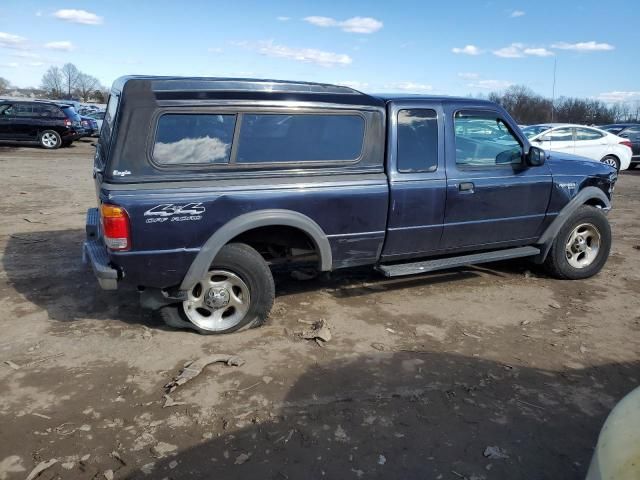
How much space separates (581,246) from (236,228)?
3987 mm

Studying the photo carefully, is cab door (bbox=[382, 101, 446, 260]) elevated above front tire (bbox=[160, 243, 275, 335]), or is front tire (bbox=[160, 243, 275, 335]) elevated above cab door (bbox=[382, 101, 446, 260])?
cab door (bbox=[382, 101, 446, 260])

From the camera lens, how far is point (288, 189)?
4285mm

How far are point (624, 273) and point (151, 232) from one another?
5.39 m

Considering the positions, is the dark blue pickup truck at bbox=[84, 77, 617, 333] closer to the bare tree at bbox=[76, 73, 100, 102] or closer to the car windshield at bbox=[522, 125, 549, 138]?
the car windshield at bbox=[522, 125, 549, 138]

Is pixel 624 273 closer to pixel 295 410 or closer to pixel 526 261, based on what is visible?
pixel 526 261

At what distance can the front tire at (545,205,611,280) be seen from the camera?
5742 millimetres

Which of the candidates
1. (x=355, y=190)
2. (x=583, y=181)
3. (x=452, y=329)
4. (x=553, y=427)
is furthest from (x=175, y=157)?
(x=583, y=181)

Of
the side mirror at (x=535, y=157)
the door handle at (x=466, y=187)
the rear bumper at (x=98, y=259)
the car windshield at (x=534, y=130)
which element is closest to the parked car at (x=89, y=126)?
the car windshield at (x=534, y=130)

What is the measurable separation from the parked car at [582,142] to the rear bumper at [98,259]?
11.7 metres

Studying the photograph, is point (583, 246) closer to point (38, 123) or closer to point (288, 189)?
point (288, 189)

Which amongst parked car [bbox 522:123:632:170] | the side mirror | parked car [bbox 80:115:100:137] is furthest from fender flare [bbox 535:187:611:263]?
parked car [bbox 80:115:100:137]

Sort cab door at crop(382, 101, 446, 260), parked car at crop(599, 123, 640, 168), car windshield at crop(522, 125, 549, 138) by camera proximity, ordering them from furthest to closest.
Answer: parked car at crop(599, 123, 640, 168) < car windshield at crop(522, 125, 549, 138) < cab door at crop(382, 101, 446, 260)

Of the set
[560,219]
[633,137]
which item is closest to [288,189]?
[560,219]

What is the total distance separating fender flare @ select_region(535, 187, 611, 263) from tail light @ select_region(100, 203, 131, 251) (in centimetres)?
411
